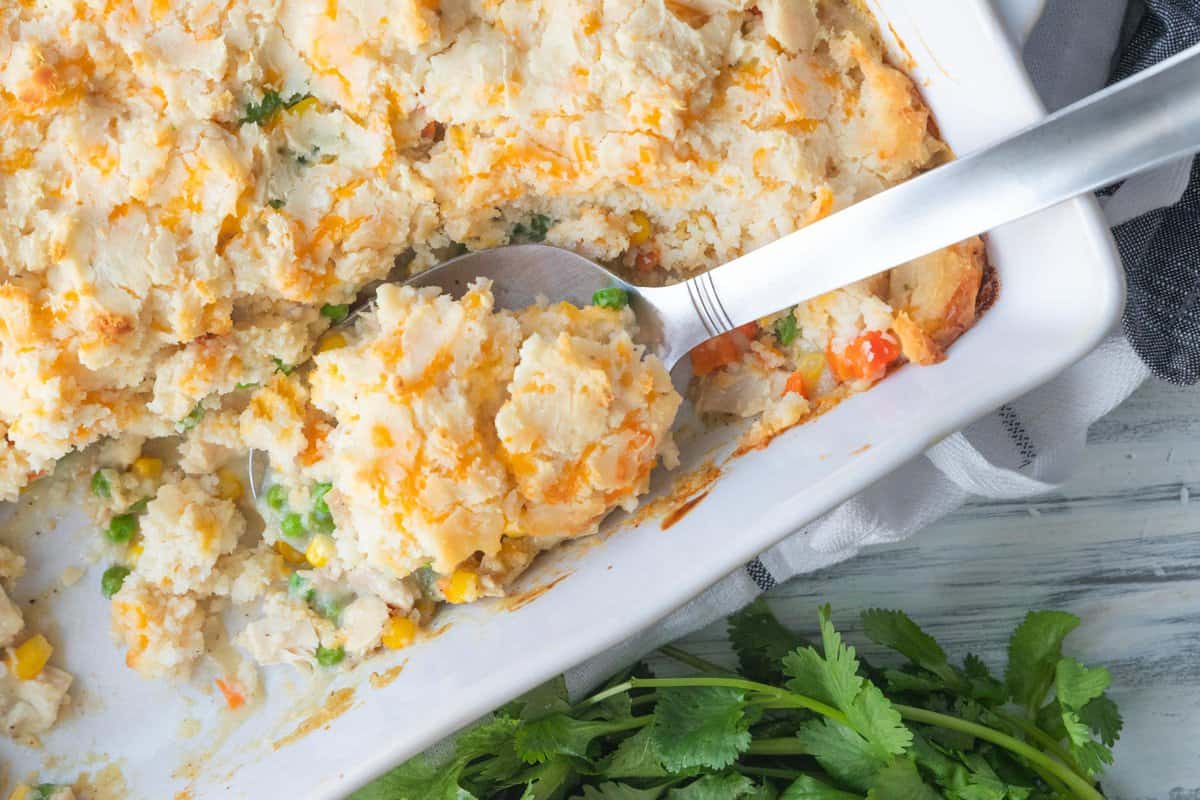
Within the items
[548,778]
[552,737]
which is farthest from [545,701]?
[548,778]

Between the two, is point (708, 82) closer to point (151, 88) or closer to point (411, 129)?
point (411, 129)

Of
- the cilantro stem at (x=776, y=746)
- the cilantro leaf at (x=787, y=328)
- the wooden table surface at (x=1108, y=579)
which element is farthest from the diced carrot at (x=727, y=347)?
the cilantro stem at (x=776, y=746)

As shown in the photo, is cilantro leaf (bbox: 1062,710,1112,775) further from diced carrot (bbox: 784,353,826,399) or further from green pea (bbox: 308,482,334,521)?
green pea (bbox: 308,482,334,521)

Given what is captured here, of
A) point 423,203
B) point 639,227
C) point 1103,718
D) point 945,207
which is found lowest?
point 1103,718

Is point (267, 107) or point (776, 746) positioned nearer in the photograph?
point (267, 107)

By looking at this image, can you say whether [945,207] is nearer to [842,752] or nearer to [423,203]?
[423,203]

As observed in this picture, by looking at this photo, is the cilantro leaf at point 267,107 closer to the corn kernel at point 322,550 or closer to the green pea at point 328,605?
the corn kernel at point 322,550

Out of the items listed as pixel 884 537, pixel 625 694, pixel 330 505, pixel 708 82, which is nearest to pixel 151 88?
pixel 330 505
